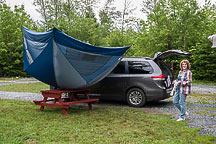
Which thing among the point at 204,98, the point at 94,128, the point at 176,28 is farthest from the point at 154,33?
the point at 94,128

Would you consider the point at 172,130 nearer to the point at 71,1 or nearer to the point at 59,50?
the point at 59,50

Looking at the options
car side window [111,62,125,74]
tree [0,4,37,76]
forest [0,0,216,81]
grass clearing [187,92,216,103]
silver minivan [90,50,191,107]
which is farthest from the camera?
tree [0,4,37,76]

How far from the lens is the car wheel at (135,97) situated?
8285 mm

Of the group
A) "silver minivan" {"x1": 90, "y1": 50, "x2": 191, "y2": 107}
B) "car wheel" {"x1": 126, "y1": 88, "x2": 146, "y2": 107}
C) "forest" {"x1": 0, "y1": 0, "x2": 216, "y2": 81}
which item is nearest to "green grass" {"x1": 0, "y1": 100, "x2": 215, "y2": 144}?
"car wheel" {"x1": 126, "y1": 88, "x2": 146, "y2": 107}

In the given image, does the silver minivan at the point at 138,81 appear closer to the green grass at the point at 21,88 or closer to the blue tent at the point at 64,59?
the blue tent at the point at 64,59

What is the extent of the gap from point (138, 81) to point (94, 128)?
3349 mm

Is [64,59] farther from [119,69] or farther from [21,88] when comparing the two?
[21,88]

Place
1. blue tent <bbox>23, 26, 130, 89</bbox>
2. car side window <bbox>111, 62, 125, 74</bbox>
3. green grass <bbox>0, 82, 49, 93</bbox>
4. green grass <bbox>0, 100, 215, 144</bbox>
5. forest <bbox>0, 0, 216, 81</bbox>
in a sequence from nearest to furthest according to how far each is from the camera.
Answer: green grass <bbox>0, 100, 215, 144</bbox> → blue tent <bbox>23, 26, 130, 89</bbox> → car side window <bbox>111, 62, 125, 74</bbox> → green grass <bbox>0, 82, 49, 93</bbox> → forest <bbox>0, 0, 216, 81</bbox>

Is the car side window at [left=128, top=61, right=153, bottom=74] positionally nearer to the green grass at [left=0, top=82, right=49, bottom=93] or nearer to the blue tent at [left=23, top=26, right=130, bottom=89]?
the blue tent at [left=23, top=26, right=130, bottom=89]

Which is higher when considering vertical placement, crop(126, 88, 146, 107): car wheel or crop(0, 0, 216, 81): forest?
crop(0, 0, 216, 81): forest

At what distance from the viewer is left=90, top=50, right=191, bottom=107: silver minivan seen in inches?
319

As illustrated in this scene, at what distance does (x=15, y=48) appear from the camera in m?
27.5

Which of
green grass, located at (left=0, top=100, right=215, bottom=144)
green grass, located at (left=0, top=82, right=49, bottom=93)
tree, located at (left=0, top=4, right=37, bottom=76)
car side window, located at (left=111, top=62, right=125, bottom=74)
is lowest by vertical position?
green grass, located at (left=0, top=100, right=215, bottom=144)

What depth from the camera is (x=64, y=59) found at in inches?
269
